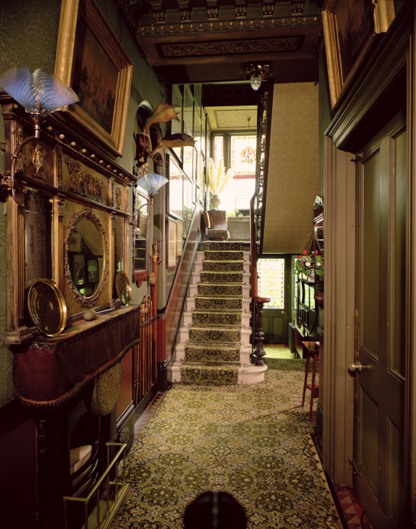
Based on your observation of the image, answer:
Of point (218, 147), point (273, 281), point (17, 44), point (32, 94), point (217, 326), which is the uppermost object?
point (218, 147)

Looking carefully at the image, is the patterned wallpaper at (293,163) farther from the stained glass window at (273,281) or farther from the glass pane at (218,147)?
the glass pane at (218,147)

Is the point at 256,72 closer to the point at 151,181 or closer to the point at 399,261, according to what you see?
the point at 151,181

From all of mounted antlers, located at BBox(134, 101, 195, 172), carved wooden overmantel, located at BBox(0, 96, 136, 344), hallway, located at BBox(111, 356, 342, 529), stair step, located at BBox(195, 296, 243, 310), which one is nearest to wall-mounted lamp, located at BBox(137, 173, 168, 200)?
mounted antlers, located at BBox(134, 101, 195, 172)

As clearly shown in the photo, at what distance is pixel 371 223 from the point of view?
7.37ft

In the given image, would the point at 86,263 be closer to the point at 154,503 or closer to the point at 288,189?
the point at 154,503

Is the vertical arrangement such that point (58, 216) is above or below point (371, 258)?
above

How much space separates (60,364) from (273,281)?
25.4ft

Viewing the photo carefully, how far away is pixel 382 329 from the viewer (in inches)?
78.5

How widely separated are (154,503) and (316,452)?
1.46 m

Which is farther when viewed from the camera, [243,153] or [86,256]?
[243,153]

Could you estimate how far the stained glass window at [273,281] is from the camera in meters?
8.86

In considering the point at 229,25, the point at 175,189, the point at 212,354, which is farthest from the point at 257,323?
the point at 229,25

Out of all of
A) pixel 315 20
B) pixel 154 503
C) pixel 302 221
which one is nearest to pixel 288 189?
pixel 302 221

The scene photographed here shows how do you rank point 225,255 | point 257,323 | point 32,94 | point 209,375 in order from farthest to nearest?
1. point 225,255
2. point 257,323
3. point 209,375
4. point 32,94
